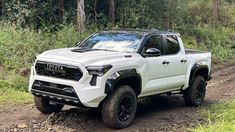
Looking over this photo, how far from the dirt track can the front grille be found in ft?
3.18

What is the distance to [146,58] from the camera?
27.9 ft

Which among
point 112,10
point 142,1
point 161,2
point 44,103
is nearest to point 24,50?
point 44,103

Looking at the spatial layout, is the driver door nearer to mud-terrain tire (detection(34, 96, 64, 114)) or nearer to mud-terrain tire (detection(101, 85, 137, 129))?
mud-terrain tire (detection(101, 85, 137, 129))

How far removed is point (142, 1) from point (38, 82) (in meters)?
14.1

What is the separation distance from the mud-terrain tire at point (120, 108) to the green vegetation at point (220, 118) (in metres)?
A: 1.30

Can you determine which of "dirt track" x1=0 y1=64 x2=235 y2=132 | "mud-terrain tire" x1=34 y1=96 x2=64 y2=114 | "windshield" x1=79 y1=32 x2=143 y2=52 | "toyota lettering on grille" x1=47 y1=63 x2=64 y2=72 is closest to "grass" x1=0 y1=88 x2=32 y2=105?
"dirt track" x1=0 y1=64 x2=235 y2=132

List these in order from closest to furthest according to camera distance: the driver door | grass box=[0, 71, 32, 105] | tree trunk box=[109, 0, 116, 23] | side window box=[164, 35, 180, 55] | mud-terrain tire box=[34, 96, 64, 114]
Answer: the driver door < mud-terrain tire box=[34, 96, 64, 114] < side window box=[164, 35, 180, 55] < grass box=[0, 71, 32, 105] < tree trunk box=[109, 0, 116, 23]

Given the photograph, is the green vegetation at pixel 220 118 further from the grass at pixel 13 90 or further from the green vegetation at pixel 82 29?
the grass at pixel 13 90

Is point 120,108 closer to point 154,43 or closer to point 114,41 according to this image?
point 114,41

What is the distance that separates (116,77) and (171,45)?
2.60 metres

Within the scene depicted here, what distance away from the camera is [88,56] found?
7.69 meters

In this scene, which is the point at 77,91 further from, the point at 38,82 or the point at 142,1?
the point at 142,1

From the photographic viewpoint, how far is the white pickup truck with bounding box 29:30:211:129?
7363 mm

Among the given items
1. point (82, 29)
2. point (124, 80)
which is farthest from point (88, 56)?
point (82, 29)
